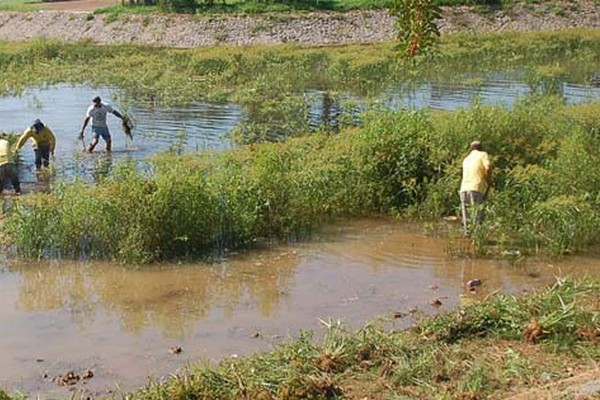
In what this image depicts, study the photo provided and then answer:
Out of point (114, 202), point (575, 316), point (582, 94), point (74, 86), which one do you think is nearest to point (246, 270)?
point (114, 202)

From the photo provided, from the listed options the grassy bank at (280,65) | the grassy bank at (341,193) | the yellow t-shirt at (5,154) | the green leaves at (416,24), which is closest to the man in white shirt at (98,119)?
the yellow t-shirt at (5,154)

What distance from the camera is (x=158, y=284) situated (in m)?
11.6

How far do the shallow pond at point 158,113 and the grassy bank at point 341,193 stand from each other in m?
3.36

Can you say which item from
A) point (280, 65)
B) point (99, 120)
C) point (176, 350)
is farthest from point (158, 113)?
point (176, 350)

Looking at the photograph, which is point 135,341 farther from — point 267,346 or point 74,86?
point 74,86

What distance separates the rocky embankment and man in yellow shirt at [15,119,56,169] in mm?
25747

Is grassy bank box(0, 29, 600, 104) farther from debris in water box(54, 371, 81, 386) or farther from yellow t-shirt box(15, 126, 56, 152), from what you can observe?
debris in water box(54, 371, 81, 386)

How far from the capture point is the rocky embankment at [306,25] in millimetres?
43375

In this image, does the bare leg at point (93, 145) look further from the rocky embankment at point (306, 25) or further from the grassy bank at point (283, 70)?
the rocky embankment at point (306, 25)

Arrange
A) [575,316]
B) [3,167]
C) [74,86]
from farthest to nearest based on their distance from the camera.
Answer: [74,86]
[3,167]
[575,316]

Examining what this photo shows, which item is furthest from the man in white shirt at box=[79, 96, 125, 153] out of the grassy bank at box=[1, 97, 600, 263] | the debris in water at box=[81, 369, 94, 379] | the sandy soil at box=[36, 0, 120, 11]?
the sandy soil at box=[36, 0, 120, 11]

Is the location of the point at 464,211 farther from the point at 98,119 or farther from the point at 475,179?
the point at 98,119

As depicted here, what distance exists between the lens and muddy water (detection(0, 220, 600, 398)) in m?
9.43

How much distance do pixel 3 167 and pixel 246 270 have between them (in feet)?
19.2
